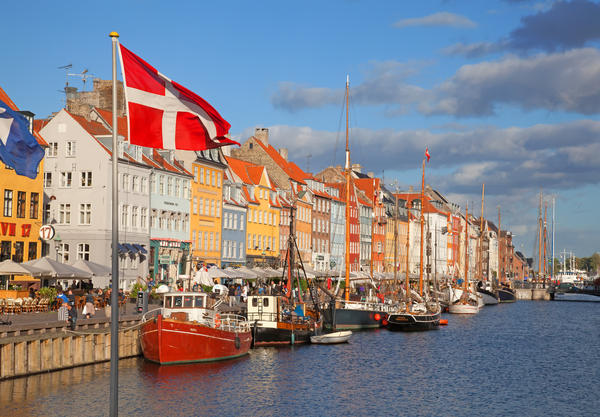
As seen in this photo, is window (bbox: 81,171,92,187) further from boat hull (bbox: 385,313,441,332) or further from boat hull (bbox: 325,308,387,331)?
boat hull (bbox: 385,313,441,332)

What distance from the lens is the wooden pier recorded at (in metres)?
36.1

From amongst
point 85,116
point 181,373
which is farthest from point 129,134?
point 85,116

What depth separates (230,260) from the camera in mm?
97375

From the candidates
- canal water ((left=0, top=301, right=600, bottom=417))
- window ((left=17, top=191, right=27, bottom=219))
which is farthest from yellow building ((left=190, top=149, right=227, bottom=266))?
canal water ((left=0, top=301, right=600, bottom=417))

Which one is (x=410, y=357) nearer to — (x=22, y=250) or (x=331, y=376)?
(x=331, y=376)

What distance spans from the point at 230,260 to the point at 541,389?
189ft

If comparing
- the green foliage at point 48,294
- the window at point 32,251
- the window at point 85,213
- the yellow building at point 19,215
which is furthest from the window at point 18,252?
the window at point 85,213

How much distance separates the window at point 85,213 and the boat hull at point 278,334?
84.1ft

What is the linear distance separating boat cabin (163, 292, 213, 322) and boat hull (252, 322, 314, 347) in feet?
27.8

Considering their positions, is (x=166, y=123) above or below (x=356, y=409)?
above

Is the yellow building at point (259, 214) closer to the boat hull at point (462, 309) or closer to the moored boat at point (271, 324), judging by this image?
the boat hull at point (462, 309)

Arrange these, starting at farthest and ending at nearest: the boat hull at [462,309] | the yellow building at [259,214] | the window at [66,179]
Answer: the boat hull at [462,309], the yellow building at [259,214], the window at [66,179]

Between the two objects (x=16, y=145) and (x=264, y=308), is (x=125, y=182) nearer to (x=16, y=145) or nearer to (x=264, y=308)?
(x=264, y=308)

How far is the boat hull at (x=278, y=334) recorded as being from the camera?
179 ft
